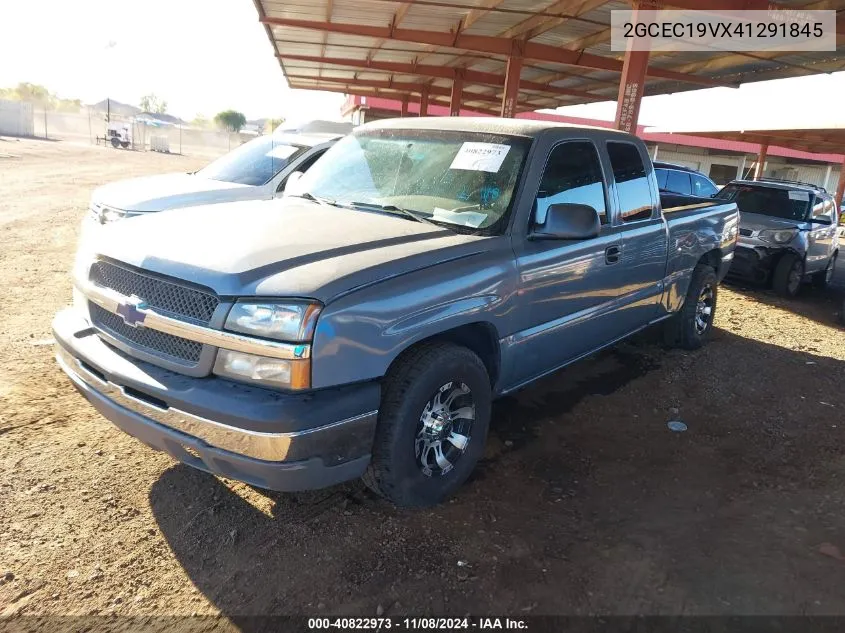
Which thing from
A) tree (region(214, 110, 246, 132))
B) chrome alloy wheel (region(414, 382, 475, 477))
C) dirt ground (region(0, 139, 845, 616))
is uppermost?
tree (region(214, 110, 246, 132))

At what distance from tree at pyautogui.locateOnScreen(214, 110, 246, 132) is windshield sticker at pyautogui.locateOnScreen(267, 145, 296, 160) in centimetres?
8710

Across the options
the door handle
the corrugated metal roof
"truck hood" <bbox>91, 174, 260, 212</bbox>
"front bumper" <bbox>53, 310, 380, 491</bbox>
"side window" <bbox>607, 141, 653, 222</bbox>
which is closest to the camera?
"front bumper" <bbox>53, 310, 380, 491</bbox>

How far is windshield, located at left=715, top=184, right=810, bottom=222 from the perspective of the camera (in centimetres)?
952

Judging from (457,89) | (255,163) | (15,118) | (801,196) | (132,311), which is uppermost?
(457,89)

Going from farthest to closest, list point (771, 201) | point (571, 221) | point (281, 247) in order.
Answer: point (771, 201), point (571, 221), point (281, 247)

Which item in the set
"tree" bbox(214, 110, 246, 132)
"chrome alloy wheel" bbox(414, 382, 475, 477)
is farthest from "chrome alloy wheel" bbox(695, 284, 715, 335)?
"tree" bbox(214, 110, 246, 132)

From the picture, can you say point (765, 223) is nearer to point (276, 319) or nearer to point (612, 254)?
point (612, 254)

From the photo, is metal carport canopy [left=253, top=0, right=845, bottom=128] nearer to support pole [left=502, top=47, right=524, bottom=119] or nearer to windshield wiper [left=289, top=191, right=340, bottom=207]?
support pole [left=502, top=47, right=524, bottom=119]

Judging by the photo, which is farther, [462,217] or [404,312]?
[462,217]

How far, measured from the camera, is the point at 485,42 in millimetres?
14031

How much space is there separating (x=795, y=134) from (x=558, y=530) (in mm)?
26442

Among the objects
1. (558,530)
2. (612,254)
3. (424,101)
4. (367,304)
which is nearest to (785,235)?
(612,254)

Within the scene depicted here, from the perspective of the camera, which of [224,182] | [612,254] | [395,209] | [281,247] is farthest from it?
[224,182]

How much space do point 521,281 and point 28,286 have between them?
537cm
